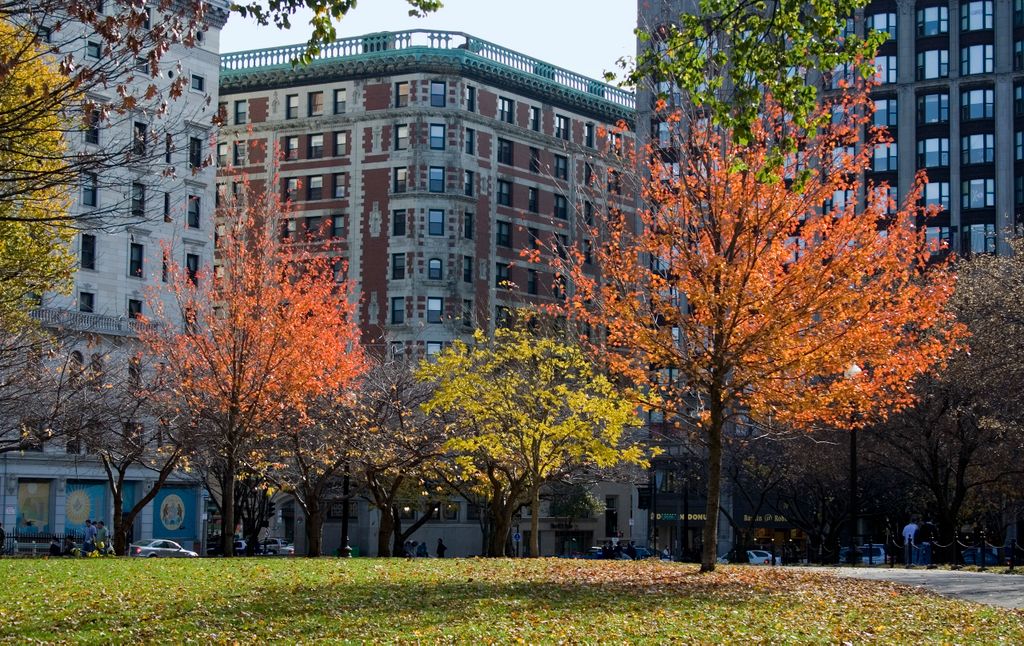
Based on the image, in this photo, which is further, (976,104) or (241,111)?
(241,111)

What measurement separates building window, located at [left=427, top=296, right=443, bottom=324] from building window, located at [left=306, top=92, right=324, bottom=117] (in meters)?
16.8

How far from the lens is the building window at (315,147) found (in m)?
95.6

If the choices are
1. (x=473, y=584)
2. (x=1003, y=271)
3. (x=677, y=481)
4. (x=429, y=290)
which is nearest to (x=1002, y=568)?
(x=1003, y=271)

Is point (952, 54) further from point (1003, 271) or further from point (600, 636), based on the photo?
point (600, 636)

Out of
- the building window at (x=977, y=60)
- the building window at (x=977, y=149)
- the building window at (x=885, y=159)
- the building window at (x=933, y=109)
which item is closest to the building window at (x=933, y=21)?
the building window at (x=977, y=60)

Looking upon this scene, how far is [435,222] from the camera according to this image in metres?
92.9

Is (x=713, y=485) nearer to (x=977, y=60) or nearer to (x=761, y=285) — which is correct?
(x=761, y=285)

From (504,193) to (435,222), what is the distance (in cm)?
670

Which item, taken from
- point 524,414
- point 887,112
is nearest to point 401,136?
point 887,112

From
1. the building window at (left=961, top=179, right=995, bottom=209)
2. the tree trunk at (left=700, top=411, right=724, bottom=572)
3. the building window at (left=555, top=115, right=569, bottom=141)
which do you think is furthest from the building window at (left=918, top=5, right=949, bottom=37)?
the tree trunk at (left=700, top=411, right=724, bottom=572)

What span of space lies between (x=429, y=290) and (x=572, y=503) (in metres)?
18.7

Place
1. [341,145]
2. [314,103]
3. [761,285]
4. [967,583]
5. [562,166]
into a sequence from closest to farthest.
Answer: [761,285]
[967,583]
[341,145]
[314,103]
[562,166]

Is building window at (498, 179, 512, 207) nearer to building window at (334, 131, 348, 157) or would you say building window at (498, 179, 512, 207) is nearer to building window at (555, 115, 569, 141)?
building window at (555, 115, 569, 141)

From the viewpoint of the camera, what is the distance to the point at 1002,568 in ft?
110
